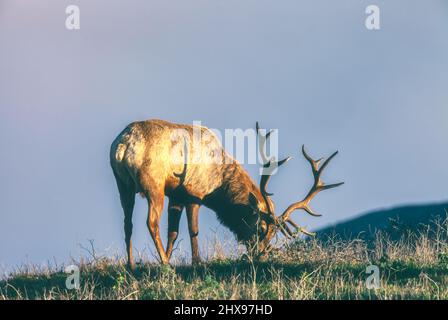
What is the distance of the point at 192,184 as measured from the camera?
42.8ft

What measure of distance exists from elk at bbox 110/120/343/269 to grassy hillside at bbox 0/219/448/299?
0.67 metres

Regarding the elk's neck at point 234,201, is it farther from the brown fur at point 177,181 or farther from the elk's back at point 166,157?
the elk's back at point 166,157

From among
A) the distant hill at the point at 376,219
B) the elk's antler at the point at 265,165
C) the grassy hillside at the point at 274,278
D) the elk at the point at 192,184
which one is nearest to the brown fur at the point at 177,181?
the elk at the point at 192,184

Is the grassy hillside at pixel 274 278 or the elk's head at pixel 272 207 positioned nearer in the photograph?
the grassy hillside at pixel 274 278

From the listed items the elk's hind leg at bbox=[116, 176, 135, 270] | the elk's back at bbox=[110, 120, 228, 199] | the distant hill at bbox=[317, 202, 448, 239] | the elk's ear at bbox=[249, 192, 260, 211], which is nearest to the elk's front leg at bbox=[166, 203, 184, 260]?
the elk's back at bbox=[110, 120, 228, 199]

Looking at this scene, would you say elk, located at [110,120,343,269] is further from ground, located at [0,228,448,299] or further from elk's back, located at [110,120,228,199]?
ground, located at [0,228,448,299]

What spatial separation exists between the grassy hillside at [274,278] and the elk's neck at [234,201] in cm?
155

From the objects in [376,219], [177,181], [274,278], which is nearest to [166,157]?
[177,181]

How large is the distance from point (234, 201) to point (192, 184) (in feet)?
3.11

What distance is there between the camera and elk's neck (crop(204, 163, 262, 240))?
1357 centimetres

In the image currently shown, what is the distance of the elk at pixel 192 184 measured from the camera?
39.5 feet

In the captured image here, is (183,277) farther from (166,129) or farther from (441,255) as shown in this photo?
(441,255)
